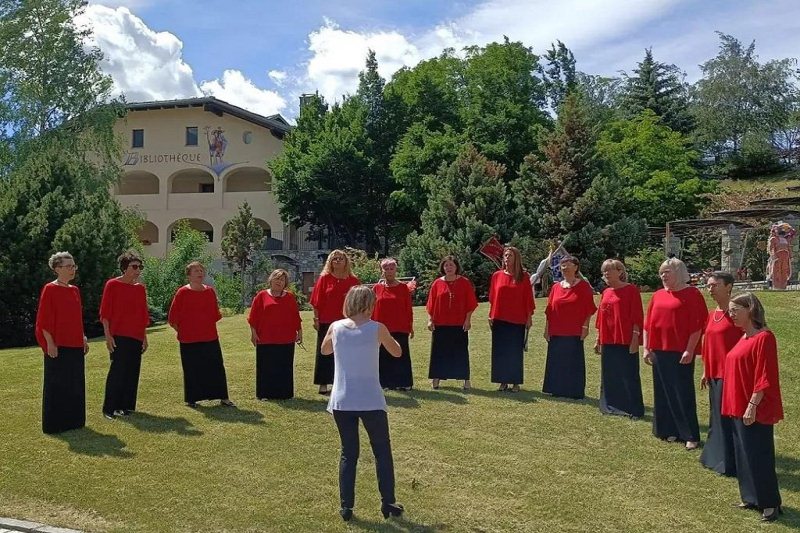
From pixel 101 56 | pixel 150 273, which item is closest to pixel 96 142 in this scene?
pixel 101 56

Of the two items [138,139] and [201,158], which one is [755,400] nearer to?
[201,158]

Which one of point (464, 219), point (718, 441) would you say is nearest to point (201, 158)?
point (464, 219)

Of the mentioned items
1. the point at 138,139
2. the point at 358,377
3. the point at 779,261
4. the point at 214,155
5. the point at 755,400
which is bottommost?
the point at 755,400

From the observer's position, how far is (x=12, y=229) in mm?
20422

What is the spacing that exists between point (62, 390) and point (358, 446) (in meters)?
4.14

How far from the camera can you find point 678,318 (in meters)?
7.61

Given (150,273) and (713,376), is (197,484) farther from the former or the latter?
(150,273)

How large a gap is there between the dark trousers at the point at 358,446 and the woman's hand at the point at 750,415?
2.68 metres

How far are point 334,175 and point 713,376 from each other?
3564cm

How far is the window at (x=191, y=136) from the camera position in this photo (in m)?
46.8

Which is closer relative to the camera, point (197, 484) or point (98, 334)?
point (197, 484)

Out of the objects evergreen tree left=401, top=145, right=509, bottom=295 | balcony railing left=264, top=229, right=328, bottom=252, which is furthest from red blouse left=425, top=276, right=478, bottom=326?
balcony railing left=264, top=229, right=328, bottom=252

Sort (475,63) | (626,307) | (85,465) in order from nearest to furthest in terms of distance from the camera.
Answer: (85,465), (626,307), (475,63)

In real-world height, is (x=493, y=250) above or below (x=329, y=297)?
above
